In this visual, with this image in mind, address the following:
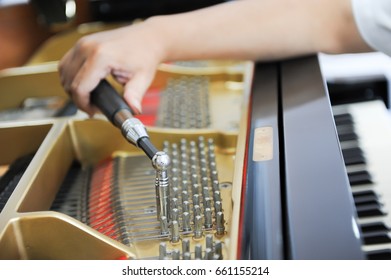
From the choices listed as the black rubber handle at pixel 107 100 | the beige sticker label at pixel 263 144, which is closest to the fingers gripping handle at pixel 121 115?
the black rubber handle at pixel 107 100

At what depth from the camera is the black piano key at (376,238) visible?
0.97 metres

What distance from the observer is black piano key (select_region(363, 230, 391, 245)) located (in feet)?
3.17

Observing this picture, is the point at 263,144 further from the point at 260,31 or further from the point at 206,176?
the point at 260,31

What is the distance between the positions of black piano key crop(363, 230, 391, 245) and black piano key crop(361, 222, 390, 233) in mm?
21

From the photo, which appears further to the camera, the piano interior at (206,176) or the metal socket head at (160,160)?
the metal socket head at (160,160)

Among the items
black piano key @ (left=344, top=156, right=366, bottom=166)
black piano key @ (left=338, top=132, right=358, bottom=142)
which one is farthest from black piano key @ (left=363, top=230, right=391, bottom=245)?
black piano key @ (left=338, top=132, right=358, bottom=142)

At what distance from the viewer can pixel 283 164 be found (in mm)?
957

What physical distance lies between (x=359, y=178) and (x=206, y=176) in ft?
0.92

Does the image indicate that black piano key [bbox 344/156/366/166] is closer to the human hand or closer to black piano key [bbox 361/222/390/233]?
black piano key [bbox 361/222/390/233]

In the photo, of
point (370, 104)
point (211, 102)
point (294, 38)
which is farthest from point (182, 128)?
point (370, 104)

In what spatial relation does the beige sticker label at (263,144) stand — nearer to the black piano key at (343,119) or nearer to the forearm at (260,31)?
the forearm at (260,31)

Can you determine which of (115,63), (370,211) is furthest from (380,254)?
(115,63)
